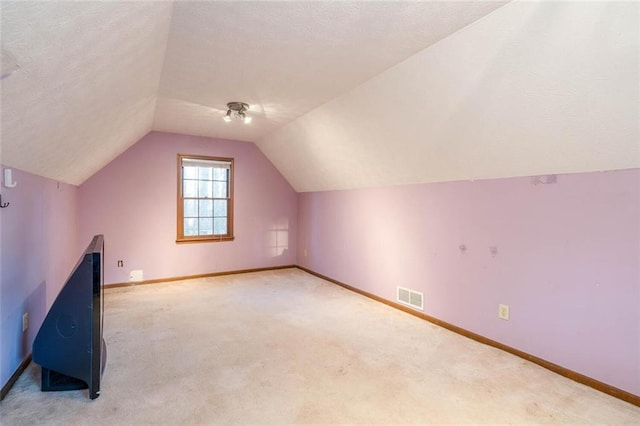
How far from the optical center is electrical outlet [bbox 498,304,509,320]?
2.84 meters

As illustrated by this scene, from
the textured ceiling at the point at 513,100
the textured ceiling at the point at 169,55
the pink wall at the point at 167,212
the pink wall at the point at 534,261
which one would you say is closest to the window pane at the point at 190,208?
the pink wall at the point at 167,212

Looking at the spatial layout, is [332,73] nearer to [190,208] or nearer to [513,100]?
[513,100]

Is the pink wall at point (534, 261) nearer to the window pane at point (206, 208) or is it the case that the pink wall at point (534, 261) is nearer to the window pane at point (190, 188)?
the window pane at point (206, 208)

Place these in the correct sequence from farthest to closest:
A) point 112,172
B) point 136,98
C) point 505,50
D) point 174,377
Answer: point 112,172 → point 136,98 → point 174,377 → point 505,50

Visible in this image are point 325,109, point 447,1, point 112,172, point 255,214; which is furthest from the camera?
point 255,214

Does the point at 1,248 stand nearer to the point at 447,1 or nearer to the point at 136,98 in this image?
the point at 136,98

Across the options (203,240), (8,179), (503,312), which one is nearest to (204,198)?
(203,240)

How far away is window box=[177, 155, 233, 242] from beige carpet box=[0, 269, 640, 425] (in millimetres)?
1915

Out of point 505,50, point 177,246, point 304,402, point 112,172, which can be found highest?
point 505,50

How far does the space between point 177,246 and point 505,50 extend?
4.90 m

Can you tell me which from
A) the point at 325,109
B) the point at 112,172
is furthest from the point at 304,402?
the point at 112,172

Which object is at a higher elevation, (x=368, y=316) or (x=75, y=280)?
(x=75, y=280)

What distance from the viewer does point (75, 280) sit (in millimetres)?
2127

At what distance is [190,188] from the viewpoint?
5.44m
